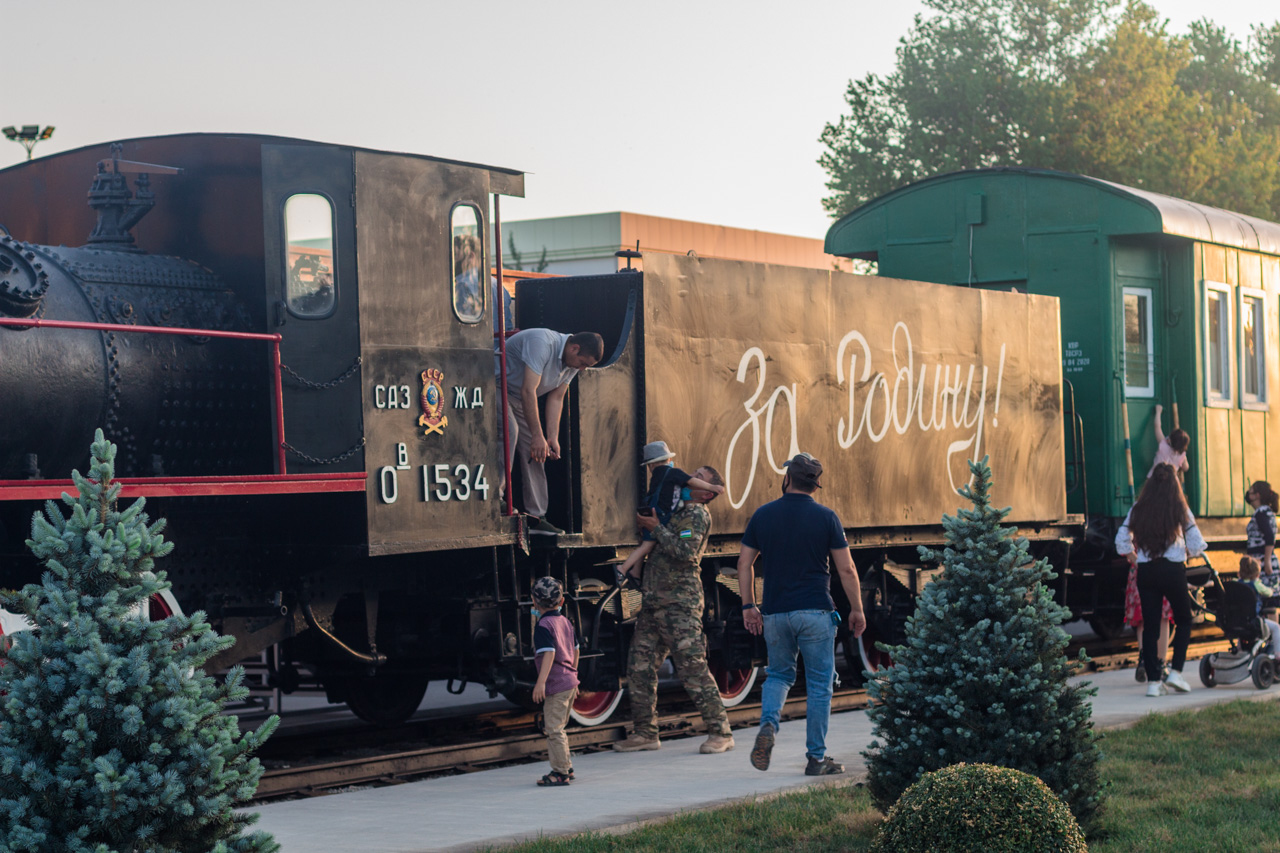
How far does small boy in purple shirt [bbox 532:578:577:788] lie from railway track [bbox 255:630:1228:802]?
0.90 meters

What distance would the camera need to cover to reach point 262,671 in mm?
10773

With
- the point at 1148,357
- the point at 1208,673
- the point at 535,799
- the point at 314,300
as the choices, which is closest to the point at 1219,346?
the point at 1148,357

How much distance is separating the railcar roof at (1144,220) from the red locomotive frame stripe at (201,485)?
A: 8.38 m

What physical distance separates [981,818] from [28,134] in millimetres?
23611

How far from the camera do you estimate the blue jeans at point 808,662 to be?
27.7 ft

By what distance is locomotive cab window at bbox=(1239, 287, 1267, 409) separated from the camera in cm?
1531

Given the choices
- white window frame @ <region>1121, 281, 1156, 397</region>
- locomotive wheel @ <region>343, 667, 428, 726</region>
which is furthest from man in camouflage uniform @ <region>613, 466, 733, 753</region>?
white window frame @ <region>1121, 281, 1156, 397</region>

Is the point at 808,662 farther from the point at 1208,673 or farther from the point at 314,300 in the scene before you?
the point at 1208,673

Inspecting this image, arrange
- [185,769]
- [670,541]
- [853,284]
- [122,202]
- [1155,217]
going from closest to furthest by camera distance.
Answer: [185,769]
[122,202]
[670,541]
[853,284]
[1155,217]

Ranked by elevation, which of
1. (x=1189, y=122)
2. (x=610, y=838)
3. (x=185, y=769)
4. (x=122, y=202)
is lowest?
(x=610, y=838)

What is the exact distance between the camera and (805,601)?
8.48 metres

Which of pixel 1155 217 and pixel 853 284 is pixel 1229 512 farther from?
pixel 853 284

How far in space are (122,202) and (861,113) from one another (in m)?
27.8

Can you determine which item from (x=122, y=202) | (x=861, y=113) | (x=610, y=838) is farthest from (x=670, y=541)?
(x=861, y=113)
